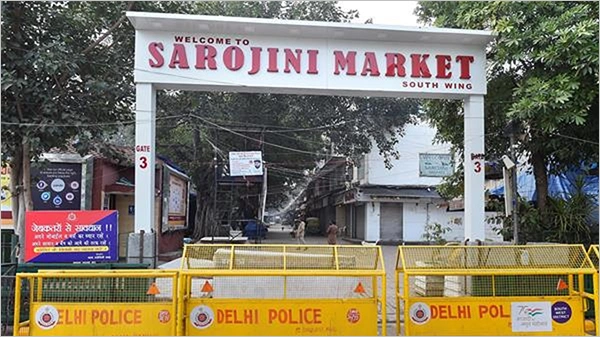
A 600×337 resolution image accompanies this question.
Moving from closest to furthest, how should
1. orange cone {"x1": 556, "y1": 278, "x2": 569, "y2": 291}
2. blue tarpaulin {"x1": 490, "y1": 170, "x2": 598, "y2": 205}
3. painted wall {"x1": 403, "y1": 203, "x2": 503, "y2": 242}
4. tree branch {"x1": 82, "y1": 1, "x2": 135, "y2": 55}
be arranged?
orange cone {"x1": 556, "y1": 278, "x2": 569, "y2": 291}
tree branch {"x1": 82, "y1": 1, "x2": 135, "y2": 55}
blue tarpaulin {"x1": 490, "y1": 170, "x2": 598, "y2": 205}
painted wall {"x1": 403, "y1": 203, "x2": 503, "y2": 242}

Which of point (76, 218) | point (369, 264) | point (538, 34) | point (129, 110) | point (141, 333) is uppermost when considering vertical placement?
point (538, 34)

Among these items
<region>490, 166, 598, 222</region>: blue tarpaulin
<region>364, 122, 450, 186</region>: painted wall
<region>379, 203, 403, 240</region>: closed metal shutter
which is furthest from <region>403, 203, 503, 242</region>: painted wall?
<region>490, 166, 598, 222</region>: blue tarpaulin

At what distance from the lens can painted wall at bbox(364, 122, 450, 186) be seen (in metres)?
28.9

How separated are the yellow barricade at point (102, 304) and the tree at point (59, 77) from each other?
4.81 m

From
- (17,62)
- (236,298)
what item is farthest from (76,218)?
(17,62)

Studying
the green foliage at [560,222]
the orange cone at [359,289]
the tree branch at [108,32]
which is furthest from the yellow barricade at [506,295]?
the tree branch at [108,32]

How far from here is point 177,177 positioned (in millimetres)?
20891

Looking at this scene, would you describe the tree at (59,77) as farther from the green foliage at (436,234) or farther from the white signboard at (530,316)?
the green foliage at (436,234)

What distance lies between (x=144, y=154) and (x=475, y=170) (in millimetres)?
6168

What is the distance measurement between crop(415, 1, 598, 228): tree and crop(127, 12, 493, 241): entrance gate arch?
0.69 m

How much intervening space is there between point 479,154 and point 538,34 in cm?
239

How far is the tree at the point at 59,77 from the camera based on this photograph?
1038 centimetres

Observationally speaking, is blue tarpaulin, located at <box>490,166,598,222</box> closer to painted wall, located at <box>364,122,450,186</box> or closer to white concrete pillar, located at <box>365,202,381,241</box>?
white concrete pillar, located at <box>365,202,381,241</box>

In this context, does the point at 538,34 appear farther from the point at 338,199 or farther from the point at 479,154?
the point at 338,199
